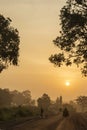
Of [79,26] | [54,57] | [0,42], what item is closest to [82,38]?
[79,26]

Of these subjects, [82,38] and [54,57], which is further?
[54,57]

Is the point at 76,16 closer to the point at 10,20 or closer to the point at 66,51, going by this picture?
the point at 66,51

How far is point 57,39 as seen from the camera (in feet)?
157

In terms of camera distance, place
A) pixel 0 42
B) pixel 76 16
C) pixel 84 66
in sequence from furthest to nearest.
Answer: pixel 0 42 < pixel 84 66 < pixel 76 16

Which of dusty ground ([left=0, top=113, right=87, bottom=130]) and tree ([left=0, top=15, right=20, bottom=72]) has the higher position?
tree ([left=0, top=15, right=20, bottom=72])

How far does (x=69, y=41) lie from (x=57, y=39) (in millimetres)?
1727

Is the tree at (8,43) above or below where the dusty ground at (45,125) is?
above

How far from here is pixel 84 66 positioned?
47.6 metres

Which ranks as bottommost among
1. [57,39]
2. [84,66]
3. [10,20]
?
[84,66]

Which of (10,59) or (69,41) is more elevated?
(10,59)

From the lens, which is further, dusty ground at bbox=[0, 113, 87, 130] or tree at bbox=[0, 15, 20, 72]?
tree at bbox=[0, 15, 20, 72]

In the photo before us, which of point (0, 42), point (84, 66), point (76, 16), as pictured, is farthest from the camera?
point (0, 42)

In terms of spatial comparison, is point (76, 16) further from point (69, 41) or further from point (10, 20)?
point (10, 20)

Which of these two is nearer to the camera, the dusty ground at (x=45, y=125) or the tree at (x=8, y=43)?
the dusty ground at (x=45, y=125)
